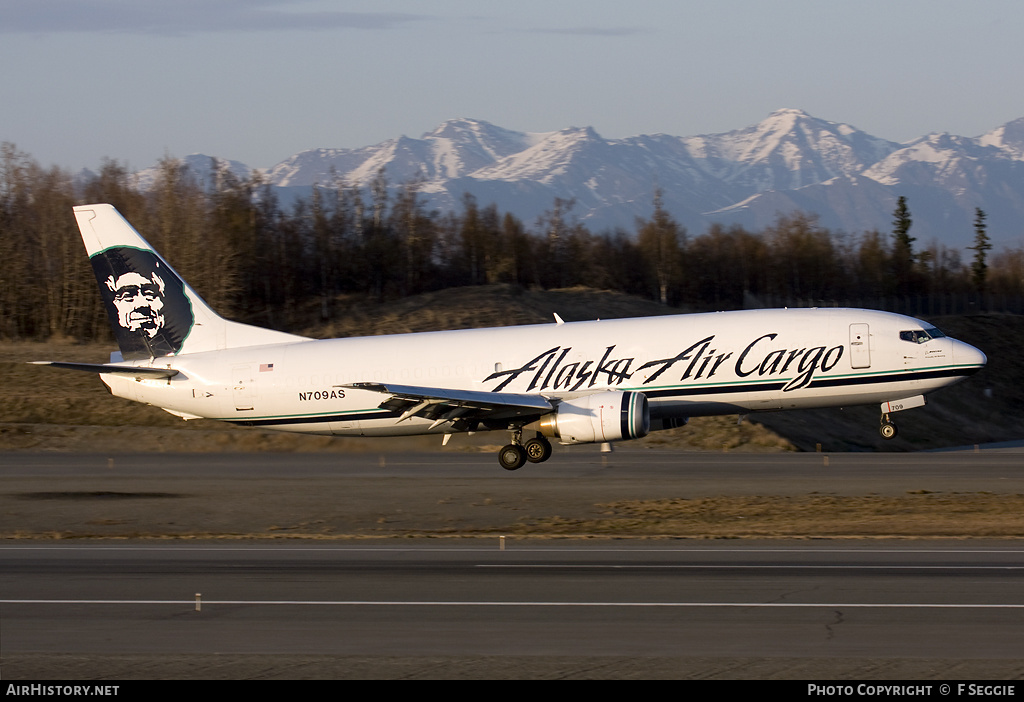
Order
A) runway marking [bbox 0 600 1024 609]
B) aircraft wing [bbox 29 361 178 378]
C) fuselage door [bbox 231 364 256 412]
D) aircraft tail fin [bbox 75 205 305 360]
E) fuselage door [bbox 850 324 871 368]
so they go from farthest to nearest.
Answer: aircraft tail fin [bbox 75 205 305 360] < fuselage door [bbox 231 364 256 412] < aircraft wing [bbox 29 361 178 378] < fuselage door [bbox 850 324 871 368] < runway marking [bbox 0 600 1024 609]

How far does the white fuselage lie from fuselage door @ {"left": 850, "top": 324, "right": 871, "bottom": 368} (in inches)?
1.1

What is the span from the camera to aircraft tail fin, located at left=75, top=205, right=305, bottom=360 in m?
35.4

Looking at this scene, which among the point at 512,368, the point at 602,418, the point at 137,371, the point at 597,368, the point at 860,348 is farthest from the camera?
the point at 137,371

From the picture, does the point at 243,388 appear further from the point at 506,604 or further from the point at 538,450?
the point at 506,604

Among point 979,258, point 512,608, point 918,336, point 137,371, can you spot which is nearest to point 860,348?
point 918,336

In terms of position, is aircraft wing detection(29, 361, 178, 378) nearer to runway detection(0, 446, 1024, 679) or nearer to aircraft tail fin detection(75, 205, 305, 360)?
aircraft tail fin detection(75, 205, 305, 360)

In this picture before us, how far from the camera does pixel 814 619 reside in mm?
15328

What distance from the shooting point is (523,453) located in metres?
A: 33.5

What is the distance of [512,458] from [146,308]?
12.8m

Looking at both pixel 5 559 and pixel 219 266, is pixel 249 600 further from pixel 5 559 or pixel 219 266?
pixel 219 266

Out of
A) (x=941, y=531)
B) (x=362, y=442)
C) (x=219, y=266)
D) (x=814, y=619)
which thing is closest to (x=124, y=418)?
(x=362, y=442)

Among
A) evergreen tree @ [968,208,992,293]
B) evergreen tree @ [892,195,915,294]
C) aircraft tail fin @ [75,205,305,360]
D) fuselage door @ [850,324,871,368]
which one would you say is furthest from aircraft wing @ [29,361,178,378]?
evergreen tree @ [968,208,992,293]

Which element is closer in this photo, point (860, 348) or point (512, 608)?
point (512, 608)

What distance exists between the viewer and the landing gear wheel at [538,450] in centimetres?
3328
